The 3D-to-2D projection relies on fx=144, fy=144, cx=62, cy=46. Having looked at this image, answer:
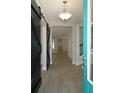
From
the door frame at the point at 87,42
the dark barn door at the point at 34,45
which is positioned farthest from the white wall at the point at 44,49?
the door frame at the point at 87,42

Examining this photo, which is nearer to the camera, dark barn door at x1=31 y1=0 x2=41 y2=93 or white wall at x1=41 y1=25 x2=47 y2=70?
dark barn door at x1=31 y1=0 x2=41 y2=93

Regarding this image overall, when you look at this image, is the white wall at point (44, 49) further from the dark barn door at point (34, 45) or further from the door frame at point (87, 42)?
the door frame at point (87, 42)

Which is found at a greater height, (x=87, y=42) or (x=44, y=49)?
(x=87, y=42)

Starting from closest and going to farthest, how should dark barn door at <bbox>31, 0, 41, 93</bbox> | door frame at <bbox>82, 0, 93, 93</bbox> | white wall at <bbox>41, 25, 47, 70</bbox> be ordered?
door frame at <bbox>82, 0, 93, 93</bbox> < dark barn door at <bbox>31, 0, 41, 93</bbox> < white wall at <bbox>41, 25, 47, 70</bbox>

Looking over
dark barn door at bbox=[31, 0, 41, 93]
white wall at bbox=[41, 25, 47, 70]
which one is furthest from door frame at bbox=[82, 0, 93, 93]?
white wall at bbox=[41, 25, 47, 70]

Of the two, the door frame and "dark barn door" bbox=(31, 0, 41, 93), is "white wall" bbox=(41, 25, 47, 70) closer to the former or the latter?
"dark barn door" bbox=(31, 0, 41, 93)

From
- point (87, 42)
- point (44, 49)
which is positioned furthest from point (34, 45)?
point (44, 49)

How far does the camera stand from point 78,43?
29.8 ft

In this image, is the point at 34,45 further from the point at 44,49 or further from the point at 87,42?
the point at 44,49

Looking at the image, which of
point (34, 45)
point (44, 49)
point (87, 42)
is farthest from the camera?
point (44, 49)
